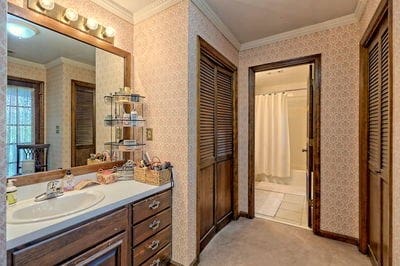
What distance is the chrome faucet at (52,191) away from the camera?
1316 millimetres

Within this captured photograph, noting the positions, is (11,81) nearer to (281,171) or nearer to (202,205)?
(202,205)

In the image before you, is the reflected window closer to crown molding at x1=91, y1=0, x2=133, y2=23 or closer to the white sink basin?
the white sink basin

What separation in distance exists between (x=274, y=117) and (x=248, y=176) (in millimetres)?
2261

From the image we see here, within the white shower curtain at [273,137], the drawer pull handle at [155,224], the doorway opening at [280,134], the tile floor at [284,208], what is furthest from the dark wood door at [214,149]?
the white shower curtain at [273,137]

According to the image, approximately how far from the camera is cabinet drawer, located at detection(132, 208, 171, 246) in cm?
142

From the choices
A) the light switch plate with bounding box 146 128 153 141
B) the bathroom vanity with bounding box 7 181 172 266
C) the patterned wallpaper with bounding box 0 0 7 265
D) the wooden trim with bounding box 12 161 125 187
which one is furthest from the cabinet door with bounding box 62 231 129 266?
the light switch plate with bounding box 146 128 153 141

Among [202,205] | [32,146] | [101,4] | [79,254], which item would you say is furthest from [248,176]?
[101,4]

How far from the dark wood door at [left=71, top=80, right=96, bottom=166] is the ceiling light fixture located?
409mm

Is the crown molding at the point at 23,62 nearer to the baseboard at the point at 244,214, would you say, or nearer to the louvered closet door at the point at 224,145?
the louvered closet door at the point at 224,145

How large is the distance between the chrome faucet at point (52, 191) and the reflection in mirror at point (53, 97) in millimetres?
162

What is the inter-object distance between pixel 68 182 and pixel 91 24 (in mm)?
1273

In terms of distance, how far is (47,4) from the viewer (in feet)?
4.59

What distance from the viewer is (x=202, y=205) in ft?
6.79

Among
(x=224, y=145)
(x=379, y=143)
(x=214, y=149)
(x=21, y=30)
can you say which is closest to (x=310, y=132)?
(x=379, y=143)
